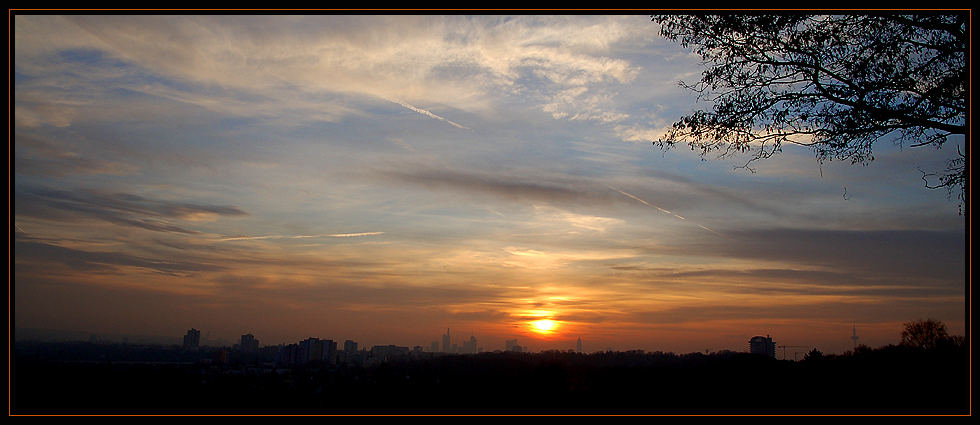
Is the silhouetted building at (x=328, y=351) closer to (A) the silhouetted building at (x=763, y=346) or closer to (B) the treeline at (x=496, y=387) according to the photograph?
(B) the treeline at (x=496, y=387)

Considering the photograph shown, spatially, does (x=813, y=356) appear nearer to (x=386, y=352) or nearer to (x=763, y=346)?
(x=763, y=346)

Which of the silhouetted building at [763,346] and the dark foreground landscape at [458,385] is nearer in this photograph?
the dark foreground landscape at [458,385]

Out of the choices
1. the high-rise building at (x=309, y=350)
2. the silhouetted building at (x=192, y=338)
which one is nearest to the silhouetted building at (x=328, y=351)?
the high-rise building at (x=309, y=350)

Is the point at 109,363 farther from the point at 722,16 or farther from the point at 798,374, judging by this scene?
the point at 722,16

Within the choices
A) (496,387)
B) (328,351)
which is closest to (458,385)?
(496,387)
